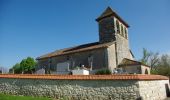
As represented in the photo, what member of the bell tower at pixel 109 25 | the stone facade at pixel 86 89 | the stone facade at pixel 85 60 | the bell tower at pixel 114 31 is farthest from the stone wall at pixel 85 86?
the bell tower at pixel 109 25

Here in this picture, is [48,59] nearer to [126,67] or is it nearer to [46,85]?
[126,67]

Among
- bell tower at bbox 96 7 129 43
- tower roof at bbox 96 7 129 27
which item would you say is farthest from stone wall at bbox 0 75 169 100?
tower roof at bbox 96 7 129 27

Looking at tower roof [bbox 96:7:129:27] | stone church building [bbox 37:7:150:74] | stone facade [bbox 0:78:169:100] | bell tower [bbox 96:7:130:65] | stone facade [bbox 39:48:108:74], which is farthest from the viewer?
tower roof [bbox 96:7:129:27]

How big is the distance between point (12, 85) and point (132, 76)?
862 centimetres

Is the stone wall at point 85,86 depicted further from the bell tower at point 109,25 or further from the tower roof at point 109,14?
the tower roof at point 109,14

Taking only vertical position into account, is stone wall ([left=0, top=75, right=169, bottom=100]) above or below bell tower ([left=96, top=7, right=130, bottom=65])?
below

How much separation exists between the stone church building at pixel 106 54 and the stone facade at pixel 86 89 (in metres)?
11.8

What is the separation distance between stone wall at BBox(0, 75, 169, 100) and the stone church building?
11.7m

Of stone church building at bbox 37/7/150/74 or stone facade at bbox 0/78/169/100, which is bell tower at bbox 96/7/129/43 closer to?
stone church building at bbox 37/7/150/74

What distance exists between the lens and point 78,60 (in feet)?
95.4

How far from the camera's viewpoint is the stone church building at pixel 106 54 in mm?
26500

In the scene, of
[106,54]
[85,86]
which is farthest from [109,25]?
[85,86]

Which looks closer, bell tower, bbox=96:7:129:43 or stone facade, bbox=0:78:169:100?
stone facade, bbox=0:78:169:100

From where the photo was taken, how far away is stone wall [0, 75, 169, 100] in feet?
34.6
